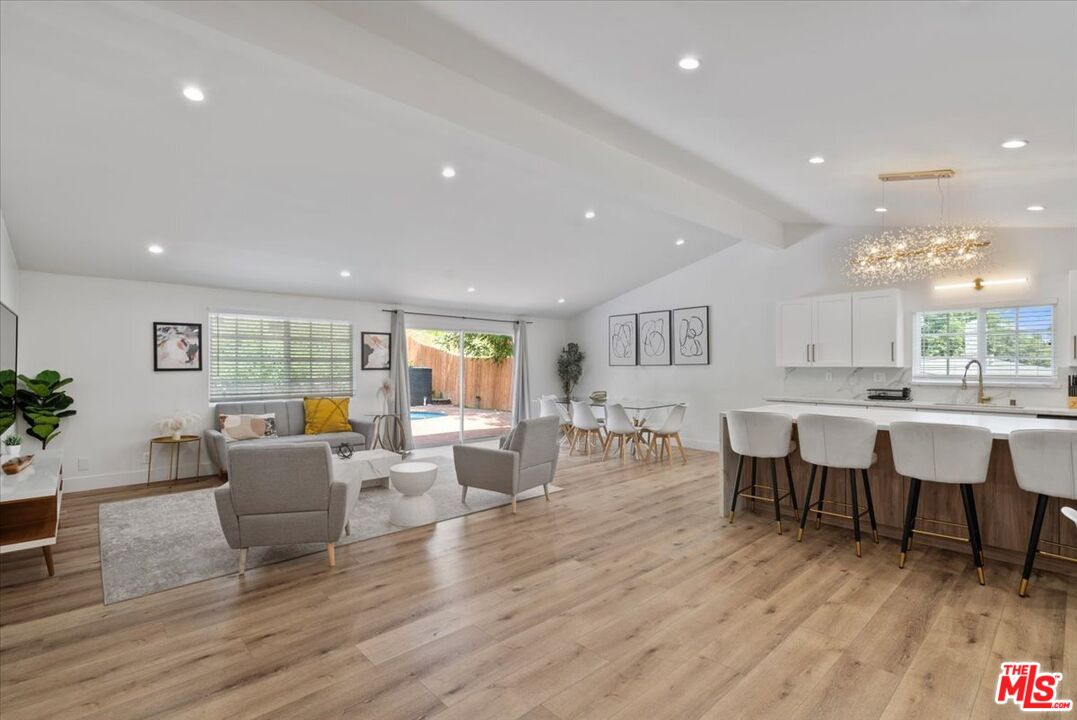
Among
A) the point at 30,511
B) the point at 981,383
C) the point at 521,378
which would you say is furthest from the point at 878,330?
the point at 30,511

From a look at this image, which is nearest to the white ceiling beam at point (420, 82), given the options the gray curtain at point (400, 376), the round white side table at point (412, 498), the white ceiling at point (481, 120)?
the white ceiling at point (481, 120)

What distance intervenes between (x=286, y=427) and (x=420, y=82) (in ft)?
16.9

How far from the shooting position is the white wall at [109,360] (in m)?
5.59

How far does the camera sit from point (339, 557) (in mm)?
3705

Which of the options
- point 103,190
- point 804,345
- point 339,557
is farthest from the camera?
point 804,345

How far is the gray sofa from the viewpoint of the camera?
6.16 meters

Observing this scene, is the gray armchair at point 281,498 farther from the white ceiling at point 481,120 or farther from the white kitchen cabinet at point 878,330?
the white kitchen cabinet at point 878,330

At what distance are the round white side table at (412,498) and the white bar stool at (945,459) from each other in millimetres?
3360

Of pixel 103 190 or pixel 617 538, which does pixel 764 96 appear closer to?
pixel 617 538

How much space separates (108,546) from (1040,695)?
18.1 ft

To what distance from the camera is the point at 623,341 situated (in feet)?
30.5

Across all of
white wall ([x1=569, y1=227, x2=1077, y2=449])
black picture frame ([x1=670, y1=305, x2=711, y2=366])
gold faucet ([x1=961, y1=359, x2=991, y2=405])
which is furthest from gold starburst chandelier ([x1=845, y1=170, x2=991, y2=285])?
black picture frame ([x1=670, y1=305, x2=711, y2=366])

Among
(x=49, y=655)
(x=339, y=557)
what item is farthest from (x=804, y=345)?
(x=49, y=655)

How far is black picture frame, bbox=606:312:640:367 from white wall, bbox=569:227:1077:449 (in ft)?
0.44
